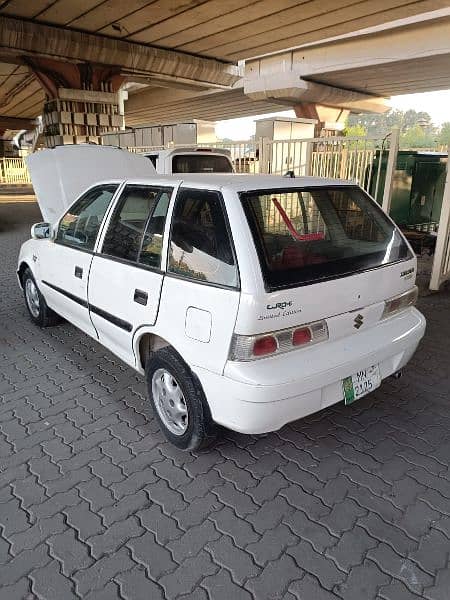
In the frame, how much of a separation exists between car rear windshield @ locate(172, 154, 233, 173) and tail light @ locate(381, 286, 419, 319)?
16.7 ft

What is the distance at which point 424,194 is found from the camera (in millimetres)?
9258

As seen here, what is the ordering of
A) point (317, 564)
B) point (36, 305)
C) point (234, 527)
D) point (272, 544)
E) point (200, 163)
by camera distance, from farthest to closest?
point (200, 163)
point (36, 305)
point (234, 527)
point (272, 544)
point (317, 564)

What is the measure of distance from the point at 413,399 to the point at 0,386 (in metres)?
3.27

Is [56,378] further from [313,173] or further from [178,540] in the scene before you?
[313,173]

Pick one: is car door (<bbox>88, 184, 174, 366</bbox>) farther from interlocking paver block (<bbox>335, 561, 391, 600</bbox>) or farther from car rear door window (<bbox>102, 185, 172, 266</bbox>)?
interlocking paver block (<bbox>335, 561, 391, 600</bbox>)

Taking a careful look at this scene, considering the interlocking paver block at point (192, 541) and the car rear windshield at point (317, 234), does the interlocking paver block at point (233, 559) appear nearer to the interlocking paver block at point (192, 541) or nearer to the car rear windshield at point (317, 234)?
the interlocking paver block at point (192, 541)

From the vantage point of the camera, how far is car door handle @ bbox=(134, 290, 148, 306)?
2766 mm

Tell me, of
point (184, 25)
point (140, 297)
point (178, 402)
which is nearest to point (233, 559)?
point (178, 402)

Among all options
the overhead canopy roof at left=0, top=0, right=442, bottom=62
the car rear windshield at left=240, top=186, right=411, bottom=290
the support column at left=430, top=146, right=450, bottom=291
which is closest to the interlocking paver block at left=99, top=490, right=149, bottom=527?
the car rear windshield at left=240, top=186, right=411, bottom=290

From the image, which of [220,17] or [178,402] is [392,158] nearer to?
[220,17]

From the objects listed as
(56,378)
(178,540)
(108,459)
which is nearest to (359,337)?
(178,540)

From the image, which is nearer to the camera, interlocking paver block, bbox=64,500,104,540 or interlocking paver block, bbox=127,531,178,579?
interlocking paver block, bbox=127,531,178,579

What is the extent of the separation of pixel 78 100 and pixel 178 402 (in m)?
10.9

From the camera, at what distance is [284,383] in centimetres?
223
